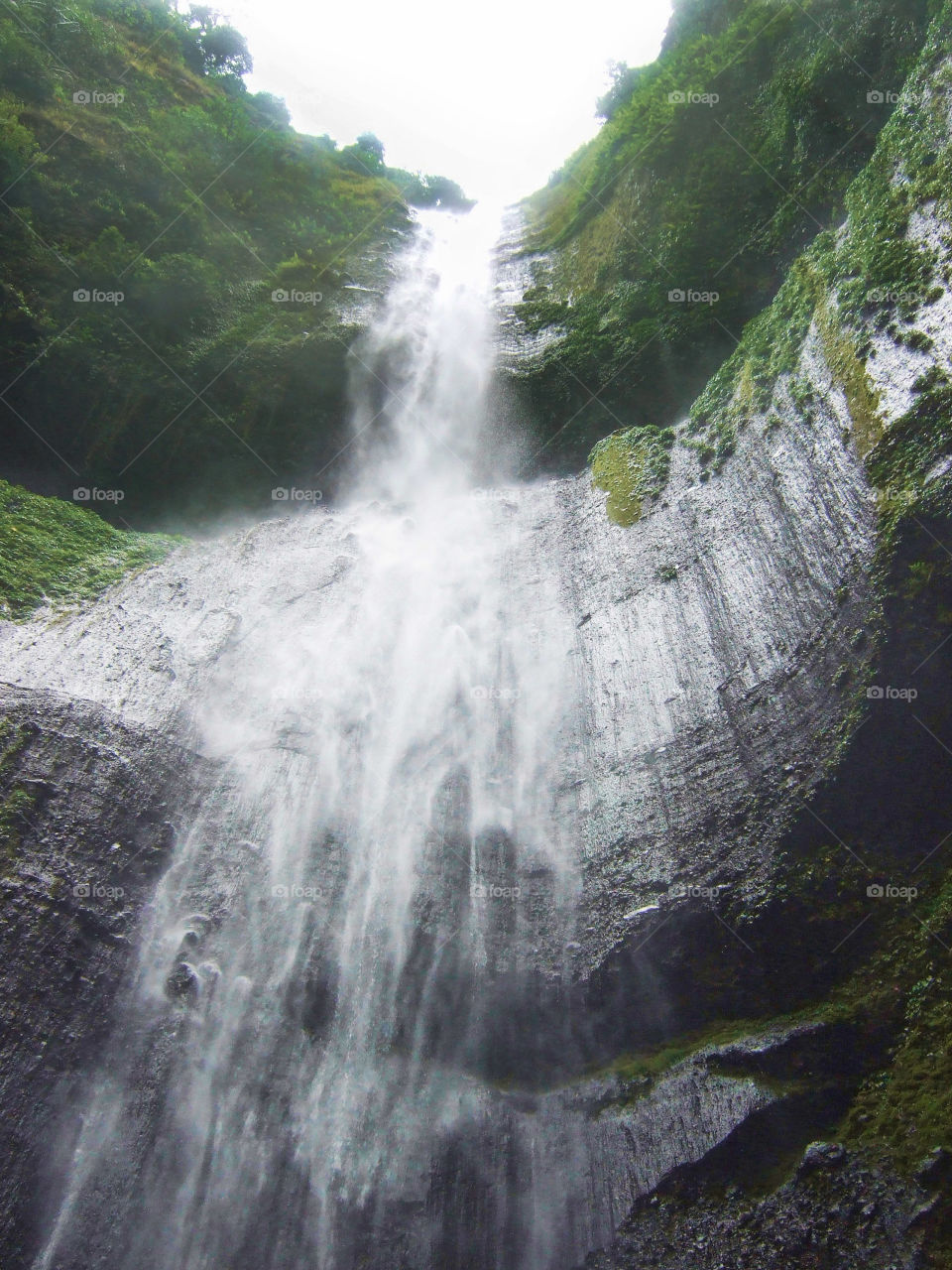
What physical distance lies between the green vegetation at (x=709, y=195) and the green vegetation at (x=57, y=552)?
678 cm

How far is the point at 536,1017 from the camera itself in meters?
6.74

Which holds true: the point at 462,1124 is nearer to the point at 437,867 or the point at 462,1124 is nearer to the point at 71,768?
the point at 437,867

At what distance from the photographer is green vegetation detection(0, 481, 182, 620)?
8930 millimetres

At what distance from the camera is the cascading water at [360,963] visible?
5879mm

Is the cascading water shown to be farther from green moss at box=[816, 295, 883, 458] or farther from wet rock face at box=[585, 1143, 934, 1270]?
green moss at box=[816, 295, 883, 458]

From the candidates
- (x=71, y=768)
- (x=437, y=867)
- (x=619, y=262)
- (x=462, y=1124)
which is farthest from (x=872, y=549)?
(x=619, y=262)

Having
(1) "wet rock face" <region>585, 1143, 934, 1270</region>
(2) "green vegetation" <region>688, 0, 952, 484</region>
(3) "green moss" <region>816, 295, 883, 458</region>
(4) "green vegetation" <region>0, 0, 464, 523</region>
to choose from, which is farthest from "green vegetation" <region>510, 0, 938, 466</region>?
(1) "wet rock face" <region>585, 1143, 934, 1270</region>

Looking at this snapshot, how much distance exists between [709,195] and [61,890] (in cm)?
1342

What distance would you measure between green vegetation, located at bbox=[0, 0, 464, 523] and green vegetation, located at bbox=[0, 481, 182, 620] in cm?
88

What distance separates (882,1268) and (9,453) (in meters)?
13.4

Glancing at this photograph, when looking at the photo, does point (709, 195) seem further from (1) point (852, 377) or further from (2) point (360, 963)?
(2) point (360, 963)

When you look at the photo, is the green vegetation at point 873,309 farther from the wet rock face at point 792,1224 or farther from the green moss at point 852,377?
the wet rock face at point 792,1224

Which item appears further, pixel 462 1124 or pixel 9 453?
pixel 9 453

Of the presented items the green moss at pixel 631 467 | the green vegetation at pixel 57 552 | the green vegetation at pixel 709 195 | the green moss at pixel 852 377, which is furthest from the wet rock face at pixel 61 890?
the green vegetation at pixel 709 195
